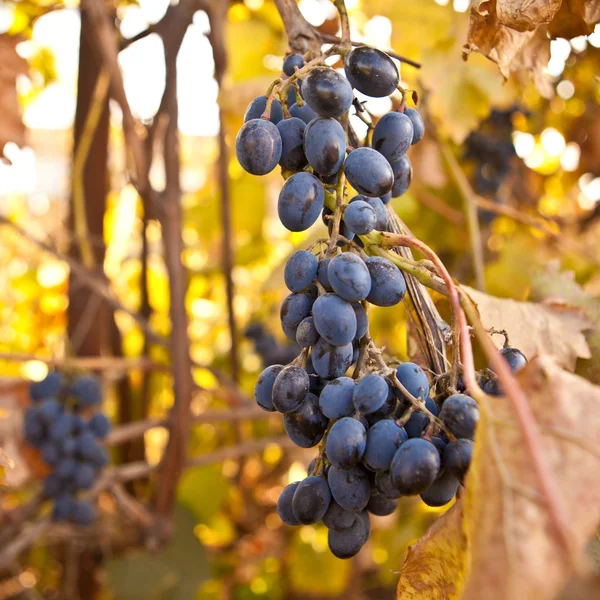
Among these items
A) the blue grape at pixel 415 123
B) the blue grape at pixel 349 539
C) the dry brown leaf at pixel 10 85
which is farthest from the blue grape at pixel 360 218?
the dry brown leaf at pixel 10 85

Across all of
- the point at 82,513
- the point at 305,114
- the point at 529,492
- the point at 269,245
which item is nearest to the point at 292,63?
the point at 305,114

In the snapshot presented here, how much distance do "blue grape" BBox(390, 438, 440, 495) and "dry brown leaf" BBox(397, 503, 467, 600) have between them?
34 mm

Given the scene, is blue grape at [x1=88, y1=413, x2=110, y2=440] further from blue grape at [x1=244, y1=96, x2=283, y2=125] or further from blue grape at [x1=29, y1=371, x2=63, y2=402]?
blue grape at [x1=244, y1=96, x2=283, y2=125]

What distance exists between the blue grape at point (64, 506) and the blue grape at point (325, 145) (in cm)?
96

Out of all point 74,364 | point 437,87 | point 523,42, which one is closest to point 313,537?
point 74,364

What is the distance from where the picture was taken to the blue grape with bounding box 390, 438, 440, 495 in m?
0.40

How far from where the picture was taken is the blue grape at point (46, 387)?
114 centimetres

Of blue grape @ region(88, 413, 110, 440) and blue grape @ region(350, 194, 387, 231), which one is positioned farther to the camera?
blue grape @ region(88, 413, 110, 440)

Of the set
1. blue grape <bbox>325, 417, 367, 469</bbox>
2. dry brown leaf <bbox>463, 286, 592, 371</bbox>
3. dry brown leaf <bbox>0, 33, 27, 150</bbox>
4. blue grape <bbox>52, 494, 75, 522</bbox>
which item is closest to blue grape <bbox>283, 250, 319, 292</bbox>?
blue grape <bbox>325, 417, 367, 469</bbox>

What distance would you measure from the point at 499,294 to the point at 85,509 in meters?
0.89

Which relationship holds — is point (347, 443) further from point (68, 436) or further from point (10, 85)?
point (10, 85)

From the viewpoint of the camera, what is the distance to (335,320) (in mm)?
428

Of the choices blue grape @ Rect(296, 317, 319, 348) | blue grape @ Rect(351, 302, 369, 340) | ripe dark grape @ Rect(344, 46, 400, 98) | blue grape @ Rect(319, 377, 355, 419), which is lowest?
blue grape @ Rect(319, 377, 355, 419)

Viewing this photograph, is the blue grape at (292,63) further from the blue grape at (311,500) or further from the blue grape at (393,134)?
the blue grape at (311,500)
